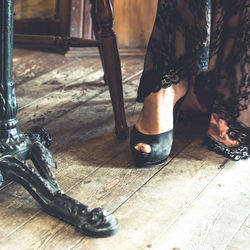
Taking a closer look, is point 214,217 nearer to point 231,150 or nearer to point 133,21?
point 231,150

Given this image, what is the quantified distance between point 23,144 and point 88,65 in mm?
1152

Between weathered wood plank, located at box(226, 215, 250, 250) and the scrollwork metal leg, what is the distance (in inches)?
8.3

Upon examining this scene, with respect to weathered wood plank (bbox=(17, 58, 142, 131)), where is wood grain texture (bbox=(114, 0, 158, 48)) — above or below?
above

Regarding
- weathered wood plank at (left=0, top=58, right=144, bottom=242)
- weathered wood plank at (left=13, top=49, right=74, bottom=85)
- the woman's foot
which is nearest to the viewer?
weathered wood plank at (left=0, top=58, right=144, bottom=242)

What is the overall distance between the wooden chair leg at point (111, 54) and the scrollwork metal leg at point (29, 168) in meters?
0.34

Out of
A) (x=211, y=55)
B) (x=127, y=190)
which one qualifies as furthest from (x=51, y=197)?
(x=211, y=55)

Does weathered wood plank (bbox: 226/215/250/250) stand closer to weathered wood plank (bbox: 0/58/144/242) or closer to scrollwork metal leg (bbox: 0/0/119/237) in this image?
scrollwork metal leg (bbox: 0/0/119/237)

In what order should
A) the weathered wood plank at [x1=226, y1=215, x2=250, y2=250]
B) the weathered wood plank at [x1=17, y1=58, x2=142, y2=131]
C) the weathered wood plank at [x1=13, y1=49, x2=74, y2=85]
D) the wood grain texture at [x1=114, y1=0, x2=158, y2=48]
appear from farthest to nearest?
the wood grain texture at [x1=114, y1=0, x2=158, y2=48] < the weathered wood plank at [x1=13, y1=49, x2=74, y2=85] < the weathered wood plank at [x1=17, y1=58, x2=142, y2=131] < the weathered wood plank at [x1=226, y1=215, x2=250, y2=250]

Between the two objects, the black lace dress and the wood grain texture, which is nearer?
the black lace dress

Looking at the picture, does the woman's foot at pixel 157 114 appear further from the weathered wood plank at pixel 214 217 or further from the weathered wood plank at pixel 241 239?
the weathered wood plank at pixel 241 239

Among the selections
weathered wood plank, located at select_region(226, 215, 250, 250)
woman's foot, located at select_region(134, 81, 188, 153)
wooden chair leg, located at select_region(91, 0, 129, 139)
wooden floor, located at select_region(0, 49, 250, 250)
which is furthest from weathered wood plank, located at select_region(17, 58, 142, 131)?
weathered wood plank, located at select_region(226, 215, 250, 250)

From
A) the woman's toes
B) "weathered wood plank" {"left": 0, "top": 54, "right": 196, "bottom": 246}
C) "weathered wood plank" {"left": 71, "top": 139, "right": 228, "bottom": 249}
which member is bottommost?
"weathered wood plank" {"left": 0, "top": 54, "right": 196, "bottom": 246}

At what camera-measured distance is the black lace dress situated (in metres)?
1.04

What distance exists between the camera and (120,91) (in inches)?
47.8
